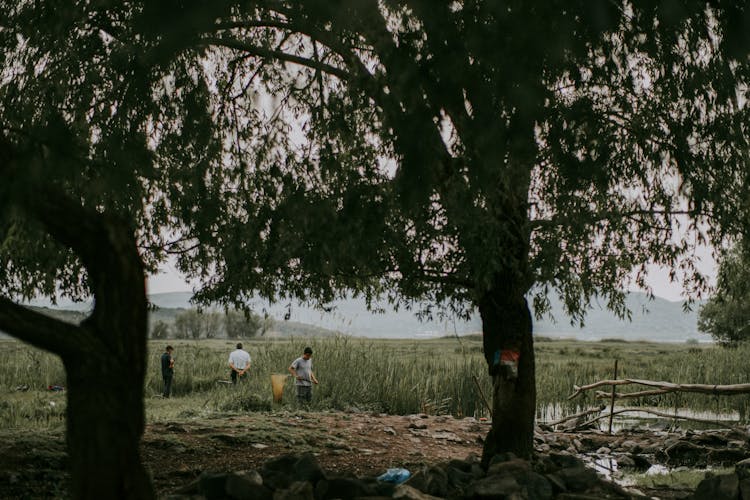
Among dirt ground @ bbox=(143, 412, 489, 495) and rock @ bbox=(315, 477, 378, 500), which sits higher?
rock @ bbox=(315, 477, 378, 500)

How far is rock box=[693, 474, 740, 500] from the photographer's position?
21.6ft

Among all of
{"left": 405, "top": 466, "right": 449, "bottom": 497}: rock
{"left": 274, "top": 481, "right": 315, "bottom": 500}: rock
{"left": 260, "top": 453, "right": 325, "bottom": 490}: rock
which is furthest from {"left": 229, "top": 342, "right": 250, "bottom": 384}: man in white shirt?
{"left": 274, "top": 481, "right": 315, "bottom": 500}: rock

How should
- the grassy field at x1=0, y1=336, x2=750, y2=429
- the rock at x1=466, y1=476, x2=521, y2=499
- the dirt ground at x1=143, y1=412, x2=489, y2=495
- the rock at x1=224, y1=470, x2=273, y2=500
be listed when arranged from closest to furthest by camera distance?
1. the rock at x1=224, y1=470, x2=273, y2=500
2. the rock at x1=466, y1=476, x2=521, y2=499
3. the dirt ground at x1=143, y1=412, x2=489, y2=495
4. the grassy field at x1=0, y1=336, x2=750, y2=429

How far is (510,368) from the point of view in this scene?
935 cm

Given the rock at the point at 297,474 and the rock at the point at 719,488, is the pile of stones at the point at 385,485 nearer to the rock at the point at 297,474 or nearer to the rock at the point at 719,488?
the rock at the point at 297,474

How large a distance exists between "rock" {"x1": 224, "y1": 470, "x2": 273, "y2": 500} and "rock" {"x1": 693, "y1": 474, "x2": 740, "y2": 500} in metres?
3.93

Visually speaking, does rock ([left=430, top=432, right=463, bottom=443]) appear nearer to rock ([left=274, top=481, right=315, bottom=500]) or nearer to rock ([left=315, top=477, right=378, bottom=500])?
rock ([left=315, top=477, right=378, bottom=500])

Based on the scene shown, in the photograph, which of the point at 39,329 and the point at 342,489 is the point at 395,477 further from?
the point at 39,329

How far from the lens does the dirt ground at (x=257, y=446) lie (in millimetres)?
8730

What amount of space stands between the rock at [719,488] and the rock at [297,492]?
359 centimetres

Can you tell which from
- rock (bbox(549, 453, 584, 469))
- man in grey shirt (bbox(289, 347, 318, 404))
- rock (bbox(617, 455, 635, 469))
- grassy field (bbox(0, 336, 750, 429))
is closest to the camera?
rock (bbox(549, 453, 584, 469))

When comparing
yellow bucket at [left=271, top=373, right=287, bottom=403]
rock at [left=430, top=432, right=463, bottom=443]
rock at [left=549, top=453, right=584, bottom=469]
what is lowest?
rock at [left=430, top=432, right=463, bottom=443]

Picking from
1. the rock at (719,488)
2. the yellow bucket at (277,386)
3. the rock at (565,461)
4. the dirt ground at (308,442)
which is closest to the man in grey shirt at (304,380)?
the yellow bucket at (277,386)

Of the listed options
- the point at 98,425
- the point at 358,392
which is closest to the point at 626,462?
the point at 358,392
